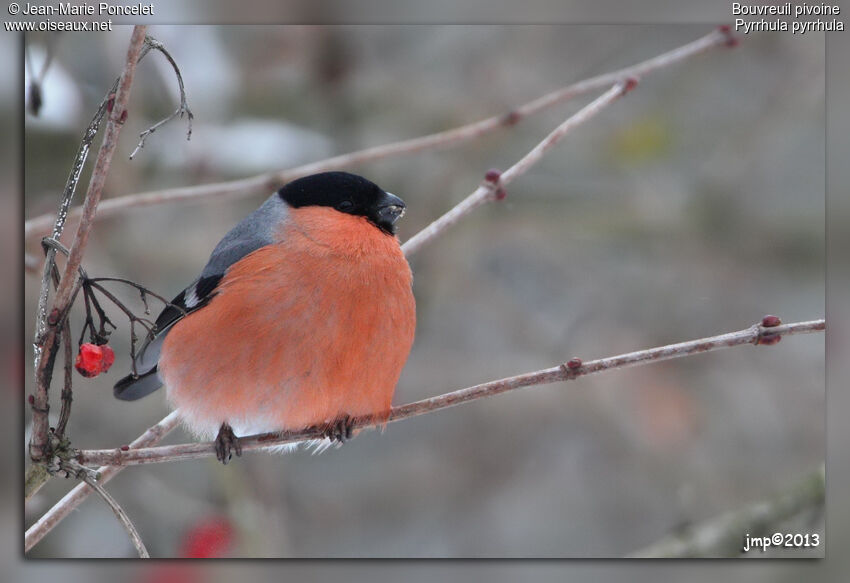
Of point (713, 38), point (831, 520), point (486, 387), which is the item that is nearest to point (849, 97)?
point (713, 38)

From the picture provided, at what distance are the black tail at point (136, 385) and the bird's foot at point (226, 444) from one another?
250mm

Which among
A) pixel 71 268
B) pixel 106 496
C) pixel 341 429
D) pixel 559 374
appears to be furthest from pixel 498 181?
pixel 106 496

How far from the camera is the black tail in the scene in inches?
81.0

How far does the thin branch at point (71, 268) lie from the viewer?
1.55 metres

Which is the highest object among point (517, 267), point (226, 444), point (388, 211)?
point (517, 267)

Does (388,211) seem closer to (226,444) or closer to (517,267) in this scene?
(226,444)

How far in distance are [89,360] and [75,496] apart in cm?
29

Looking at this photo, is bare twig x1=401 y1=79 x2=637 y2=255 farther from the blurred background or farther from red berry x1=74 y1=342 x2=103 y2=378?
red berry x1=74 y1=342 x2=103 y2=378

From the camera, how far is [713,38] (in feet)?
7.09

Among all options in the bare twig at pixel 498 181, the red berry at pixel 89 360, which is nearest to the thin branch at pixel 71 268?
the red berry at pixel 89 360

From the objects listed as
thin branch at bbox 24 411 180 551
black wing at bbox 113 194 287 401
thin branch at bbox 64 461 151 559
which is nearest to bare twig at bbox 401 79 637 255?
black wing at bbox 113 194 287 401

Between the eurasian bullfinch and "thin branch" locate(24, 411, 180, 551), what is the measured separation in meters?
0.08

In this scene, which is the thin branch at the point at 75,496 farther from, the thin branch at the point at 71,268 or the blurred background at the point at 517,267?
the blurred background at the point at 517,267

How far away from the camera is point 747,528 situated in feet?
7.00
